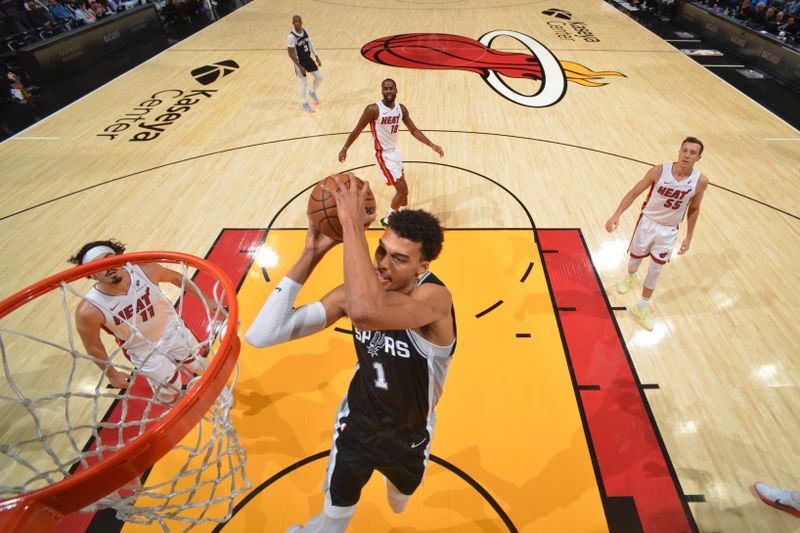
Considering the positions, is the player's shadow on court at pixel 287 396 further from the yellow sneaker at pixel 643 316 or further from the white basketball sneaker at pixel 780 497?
the white basketball sneaker at pixel 780 497

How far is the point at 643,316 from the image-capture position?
14.4 ft

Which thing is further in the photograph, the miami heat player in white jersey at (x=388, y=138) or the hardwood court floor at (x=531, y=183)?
the miami heat player in white jersey at (x=388, y=138)

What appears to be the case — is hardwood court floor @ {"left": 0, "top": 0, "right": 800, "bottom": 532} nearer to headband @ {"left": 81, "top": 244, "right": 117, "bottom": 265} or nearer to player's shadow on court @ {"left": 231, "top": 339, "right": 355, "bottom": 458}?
player's shadow on court @ {"left": 231, "top": 339, "right": 355, "bottom": 458}

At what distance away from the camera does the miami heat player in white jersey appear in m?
5.21

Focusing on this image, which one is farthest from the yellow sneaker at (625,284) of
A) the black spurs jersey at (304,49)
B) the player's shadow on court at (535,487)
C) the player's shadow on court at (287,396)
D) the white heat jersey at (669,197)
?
the black spurs jersey at (304,49)

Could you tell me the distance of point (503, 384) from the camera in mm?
3855

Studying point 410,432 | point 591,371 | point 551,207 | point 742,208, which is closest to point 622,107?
point 742,208

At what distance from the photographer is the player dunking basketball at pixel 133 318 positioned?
281 cm

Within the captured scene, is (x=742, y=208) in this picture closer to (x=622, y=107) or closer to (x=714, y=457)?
(x=622, y=107)

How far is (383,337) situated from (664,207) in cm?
332

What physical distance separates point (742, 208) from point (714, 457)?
4306 mm

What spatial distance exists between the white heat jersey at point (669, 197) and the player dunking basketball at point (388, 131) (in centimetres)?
268

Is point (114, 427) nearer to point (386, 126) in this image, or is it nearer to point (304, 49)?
point (386, 126)

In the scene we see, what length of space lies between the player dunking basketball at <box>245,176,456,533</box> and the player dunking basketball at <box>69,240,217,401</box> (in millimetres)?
1092
